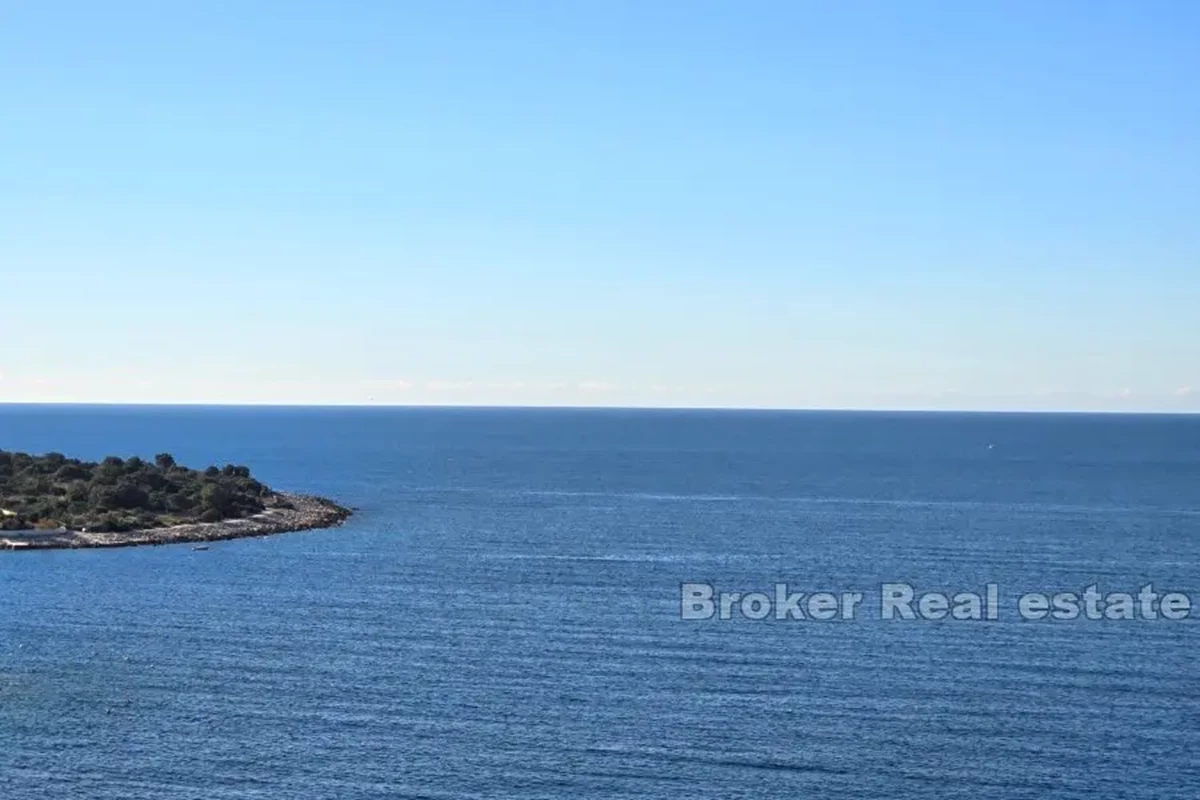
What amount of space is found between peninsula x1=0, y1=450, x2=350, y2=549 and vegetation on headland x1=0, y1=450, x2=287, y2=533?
0.31 feet

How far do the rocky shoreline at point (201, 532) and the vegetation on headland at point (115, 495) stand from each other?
223cm

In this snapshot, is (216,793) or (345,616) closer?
(216,793)

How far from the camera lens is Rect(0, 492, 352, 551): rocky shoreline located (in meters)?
118

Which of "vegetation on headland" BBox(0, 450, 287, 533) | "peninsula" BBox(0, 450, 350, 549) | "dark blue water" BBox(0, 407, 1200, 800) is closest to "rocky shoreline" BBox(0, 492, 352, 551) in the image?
"peninsula" BBox(0, 450, 350, 549)

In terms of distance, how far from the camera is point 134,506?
137375 mm

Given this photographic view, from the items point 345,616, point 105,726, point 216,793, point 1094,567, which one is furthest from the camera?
point 1094,567

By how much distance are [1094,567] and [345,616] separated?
6035cm

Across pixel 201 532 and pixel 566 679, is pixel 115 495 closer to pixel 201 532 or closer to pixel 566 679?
pixel 201 532

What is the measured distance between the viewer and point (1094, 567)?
10994 centimetres

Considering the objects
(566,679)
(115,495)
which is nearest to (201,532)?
(115,495)

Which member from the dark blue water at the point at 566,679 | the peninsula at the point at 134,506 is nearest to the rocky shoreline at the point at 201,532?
the peninsula at the point at 134,506

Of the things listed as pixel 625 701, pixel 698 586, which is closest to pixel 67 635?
pixel 625 701

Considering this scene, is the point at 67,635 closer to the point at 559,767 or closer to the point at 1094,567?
the point at 559,767

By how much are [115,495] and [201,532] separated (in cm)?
1519
